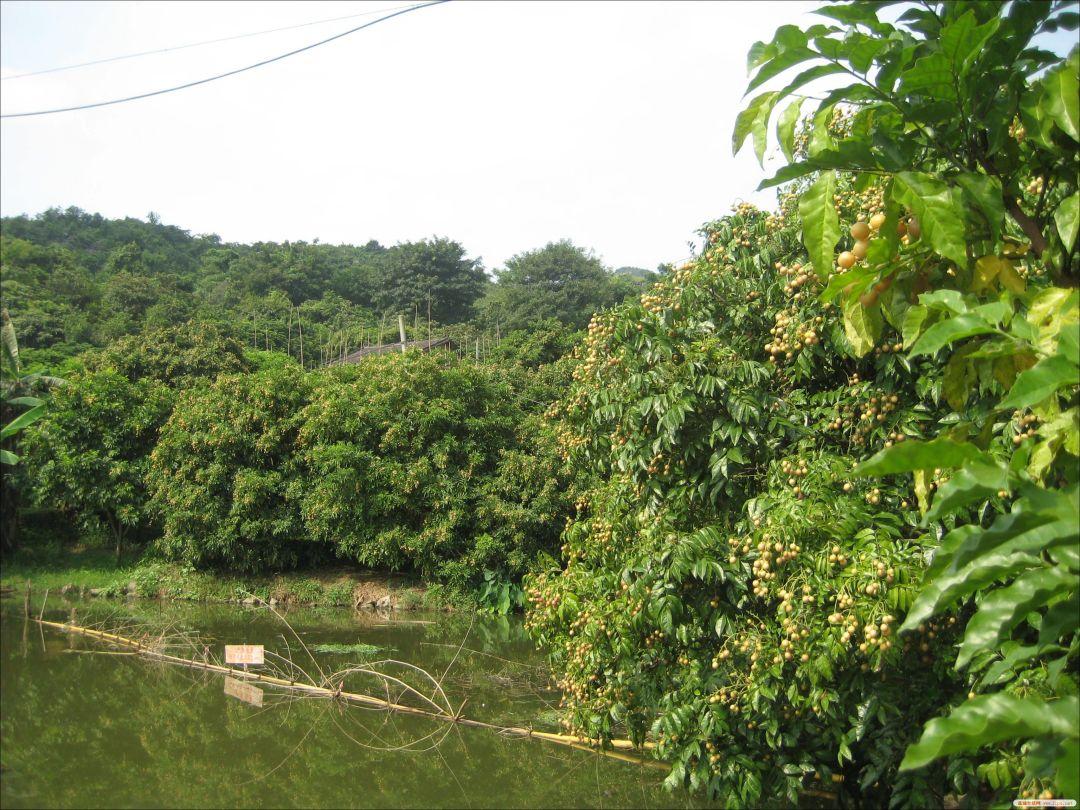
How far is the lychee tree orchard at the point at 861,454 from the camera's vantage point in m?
1.43

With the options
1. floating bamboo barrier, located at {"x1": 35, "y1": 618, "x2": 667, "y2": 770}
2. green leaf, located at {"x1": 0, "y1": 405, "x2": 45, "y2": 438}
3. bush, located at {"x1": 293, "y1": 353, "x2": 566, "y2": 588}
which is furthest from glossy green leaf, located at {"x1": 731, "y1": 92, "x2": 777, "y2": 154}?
bush, located at {"x1": 293, "y1": 353, "x2": 566, "y2": 588}

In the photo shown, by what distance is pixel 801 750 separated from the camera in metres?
4.34

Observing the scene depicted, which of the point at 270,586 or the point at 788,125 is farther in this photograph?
the point at 270,586

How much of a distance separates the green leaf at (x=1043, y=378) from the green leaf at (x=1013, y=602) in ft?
0.89

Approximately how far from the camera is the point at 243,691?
27.9 ft

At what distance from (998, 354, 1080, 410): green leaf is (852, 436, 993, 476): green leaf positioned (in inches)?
4.3

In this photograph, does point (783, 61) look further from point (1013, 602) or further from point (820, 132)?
point (1013, 602)

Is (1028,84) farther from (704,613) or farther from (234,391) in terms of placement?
(234,391)

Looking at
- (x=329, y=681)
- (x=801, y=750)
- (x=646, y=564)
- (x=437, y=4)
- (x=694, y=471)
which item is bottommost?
(x=329, y=681)

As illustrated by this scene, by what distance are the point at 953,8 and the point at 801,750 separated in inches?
145

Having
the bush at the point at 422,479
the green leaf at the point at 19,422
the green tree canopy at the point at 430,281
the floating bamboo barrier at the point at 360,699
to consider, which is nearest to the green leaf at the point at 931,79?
the green leaf at the point at 19,422

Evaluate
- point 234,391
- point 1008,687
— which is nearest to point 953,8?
point 1008,687

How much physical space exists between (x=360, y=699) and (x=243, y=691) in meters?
1.29

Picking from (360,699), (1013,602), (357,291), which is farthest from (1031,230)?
(357,291)
